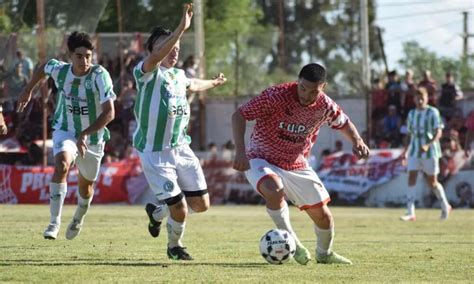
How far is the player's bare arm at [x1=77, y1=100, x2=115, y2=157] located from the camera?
41.7ft

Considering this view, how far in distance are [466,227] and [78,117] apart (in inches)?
324

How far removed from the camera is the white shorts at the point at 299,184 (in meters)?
11.7

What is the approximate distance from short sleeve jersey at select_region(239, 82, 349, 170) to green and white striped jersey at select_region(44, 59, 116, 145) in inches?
94.4

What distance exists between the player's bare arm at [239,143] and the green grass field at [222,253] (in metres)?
0.99

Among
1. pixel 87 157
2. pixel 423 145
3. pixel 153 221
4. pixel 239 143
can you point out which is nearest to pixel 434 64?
pixel 423 145

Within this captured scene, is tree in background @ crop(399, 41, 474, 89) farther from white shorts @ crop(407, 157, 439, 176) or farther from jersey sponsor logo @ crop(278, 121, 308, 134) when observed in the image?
jersey sponsor logo @ crop(278, 121, 308, 134)

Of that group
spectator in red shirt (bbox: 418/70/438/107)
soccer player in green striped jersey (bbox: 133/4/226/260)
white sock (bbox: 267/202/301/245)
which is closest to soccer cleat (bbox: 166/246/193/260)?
soccer player in green striped jersey (bbox: 133/4/226/260)

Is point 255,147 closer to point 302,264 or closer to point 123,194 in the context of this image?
point 302,264

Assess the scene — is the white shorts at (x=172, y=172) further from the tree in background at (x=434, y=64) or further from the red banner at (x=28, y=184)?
the tree in background at (x=434, y=64)

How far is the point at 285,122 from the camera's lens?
11.6m

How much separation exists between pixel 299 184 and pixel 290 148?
1.23ft

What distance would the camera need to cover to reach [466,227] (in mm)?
19406

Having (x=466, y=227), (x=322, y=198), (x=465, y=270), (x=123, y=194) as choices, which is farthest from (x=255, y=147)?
(x=123, y=194)

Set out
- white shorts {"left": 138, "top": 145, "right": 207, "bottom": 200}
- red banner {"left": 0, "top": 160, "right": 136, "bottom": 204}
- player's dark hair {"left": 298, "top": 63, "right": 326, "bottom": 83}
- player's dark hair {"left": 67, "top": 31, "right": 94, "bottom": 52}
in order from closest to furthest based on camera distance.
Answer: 1. player's dark hair {"left": 298, "top": 63, "right": 326, "bottom": 83}
2. white shorts {"left": 138, "top": 145, "right": 207, "bottom": 200}
3. player's dark hair {"left": 67, "top": 31, "right": 94, "bottom": 52}
4. red banner {"left": 0, "top": 160, "right": 136, "bottom": 204}
